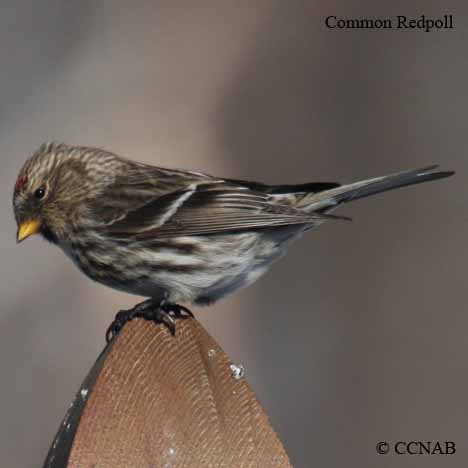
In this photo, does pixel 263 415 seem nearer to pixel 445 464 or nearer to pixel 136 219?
pixel 136 219

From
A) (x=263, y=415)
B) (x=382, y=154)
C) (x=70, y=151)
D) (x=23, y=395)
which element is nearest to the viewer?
(x=263, y=415)

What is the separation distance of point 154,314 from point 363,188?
2.93 ft

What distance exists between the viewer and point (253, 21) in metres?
4.81

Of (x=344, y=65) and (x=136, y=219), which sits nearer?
(x=136, y=219)

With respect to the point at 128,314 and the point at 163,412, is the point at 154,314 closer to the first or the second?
the point at 128,314

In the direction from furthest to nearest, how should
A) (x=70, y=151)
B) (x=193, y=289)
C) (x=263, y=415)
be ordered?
(x=70, y=151) < (x=193, y=289) < (x=263, y=415)

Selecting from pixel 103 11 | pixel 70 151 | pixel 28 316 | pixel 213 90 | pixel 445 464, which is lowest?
pixel 445 464

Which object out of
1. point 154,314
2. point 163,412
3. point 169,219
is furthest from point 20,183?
point 163,412

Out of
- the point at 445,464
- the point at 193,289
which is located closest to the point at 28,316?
the point at 193,289

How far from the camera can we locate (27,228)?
3.21m

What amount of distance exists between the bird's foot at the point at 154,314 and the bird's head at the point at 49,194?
575 mm

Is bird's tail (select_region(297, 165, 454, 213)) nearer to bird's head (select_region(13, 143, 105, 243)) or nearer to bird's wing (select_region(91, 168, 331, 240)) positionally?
bird's wing (select_region(91, 168, 331, 240))

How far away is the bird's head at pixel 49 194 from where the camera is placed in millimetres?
3230

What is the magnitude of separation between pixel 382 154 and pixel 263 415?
2.44m
